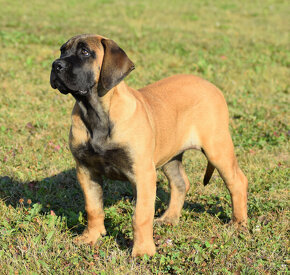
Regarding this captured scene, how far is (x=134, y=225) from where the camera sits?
3873mm

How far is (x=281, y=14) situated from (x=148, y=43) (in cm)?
885

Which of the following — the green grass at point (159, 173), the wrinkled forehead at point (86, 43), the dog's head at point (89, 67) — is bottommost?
the green grass at point (159, 173)

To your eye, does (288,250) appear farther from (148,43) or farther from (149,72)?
(148,43)

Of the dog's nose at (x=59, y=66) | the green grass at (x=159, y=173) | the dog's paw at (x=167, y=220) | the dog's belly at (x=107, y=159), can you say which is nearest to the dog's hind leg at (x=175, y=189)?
the dog's paw at (x=167, y=220)

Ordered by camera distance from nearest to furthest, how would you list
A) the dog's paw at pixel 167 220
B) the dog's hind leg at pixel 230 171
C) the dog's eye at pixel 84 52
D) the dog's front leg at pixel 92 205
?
the dog's eye at pixel 84 52 → the dog's front leg at pixel 92 205 → the dog's hind leg at pixel 230 171 → the dog's paw at pixel 167 220

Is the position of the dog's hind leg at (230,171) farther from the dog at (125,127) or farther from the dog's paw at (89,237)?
the dog's paw at (89,237)

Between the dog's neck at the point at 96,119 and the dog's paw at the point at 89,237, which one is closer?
the dog's neck at the point at 96,119

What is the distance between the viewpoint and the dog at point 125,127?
3678 mm

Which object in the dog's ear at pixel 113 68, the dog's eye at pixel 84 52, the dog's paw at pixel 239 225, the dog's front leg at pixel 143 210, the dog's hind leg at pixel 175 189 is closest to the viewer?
the dog's ear at pixel 113 68

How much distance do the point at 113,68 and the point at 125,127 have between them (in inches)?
19.5

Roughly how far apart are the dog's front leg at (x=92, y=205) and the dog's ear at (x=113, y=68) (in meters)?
0.89

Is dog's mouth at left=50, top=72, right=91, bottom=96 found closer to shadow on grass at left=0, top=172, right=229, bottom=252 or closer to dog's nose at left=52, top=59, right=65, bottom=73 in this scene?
dog's nose at left=52, top=59, right=65, bottom=73

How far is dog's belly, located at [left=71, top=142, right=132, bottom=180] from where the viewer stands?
12.3ft

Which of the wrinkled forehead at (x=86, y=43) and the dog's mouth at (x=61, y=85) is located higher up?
the wrinkled forehead at (x=86, y=43)
